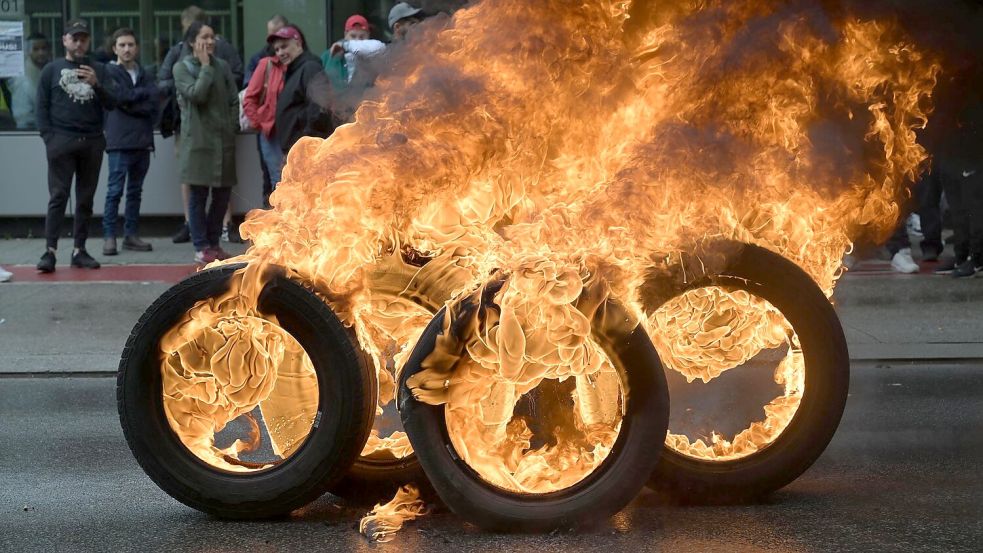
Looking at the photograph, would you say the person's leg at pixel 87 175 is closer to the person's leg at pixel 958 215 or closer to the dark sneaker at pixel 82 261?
the dark sneaker at pixel 82 261

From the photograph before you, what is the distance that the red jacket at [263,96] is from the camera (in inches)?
436

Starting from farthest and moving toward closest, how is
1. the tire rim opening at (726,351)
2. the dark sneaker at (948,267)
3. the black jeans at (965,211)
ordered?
the dark sneaker at (948,267) → the black jeans at (965,211) → the tire rim opening at (726,351)

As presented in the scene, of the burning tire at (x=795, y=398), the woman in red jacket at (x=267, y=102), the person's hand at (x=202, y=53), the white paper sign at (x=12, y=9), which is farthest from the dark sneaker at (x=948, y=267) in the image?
the white paper sign at (x=12, y=9)

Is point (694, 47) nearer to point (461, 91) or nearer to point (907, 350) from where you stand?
point (461, 91)

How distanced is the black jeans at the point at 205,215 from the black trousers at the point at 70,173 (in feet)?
2.89

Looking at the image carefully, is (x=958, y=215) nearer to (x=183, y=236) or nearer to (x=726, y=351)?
(x=726, y=351)

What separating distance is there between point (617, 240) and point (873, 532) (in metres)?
1.44

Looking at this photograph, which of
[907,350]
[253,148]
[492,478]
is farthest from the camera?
[253,148]

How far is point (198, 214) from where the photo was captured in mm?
11633

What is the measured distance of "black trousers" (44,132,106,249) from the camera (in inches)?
431

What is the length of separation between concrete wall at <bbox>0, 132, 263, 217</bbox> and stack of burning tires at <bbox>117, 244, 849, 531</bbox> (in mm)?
8672

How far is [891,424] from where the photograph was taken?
6.57 m

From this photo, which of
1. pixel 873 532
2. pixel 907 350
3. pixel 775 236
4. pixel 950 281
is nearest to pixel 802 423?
pixel 873 532

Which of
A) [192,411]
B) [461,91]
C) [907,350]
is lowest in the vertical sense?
[907,350]
